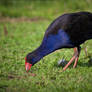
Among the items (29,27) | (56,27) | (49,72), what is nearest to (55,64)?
(49,72)

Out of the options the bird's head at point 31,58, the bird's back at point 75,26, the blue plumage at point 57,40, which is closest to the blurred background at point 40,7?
the bird's back at point 75,26

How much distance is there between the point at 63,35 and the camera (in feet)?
13.4

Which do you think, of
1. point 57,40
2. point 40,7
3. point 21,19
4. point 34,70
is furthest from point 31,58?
point 40,7

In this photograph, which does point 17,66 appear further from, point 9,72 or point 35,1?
point 35,1

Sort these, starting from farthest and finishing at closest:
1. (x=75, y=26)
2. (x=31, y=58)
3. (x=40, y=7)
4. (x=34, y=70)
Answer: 1. (x=40, y=7)
2. (x=34, y=70)
3. (x=75, y=26)
4. (x=31, y=58)

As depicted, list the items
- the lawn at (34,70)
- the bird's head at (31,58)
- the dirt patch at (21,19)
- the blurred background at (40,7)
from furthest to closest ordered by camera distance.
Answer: the blurred background at (40,7), the dirt patch at (21,19), the bird's head at (31,58), the lawn at (34,70)

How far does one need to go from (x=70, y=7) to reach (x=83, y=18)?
6.96 metres

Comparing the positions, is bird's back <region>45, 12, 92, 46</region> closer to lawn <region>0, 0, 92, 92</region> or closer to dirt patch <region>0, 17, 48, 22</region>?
lawn <region>0, 0, 92, 92</region>

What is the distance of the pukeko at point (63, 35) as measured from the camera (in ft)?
13.3

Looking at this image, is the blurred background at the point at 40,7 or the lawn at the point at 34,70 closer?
the lawn at the point at 34,70

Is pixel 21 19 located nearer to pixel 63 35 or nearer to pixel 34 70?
pixel 34 70

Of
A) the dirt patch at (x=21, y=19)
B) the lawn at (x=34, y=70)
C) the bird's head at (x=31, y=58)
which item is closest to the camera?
the lawn at (x=34, y=70)

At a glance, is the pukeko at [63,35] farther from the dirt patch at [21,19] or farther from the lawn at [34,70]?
the dirt patch at [21,19]

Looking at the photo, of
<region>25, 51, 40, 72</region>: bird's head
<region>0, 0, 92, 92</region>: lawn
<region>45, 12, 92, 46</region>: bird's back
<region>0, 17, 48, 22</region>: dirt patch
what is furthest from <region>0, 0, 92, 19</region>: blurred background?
<region>25, 51, 40, 72</region>: bird's head
